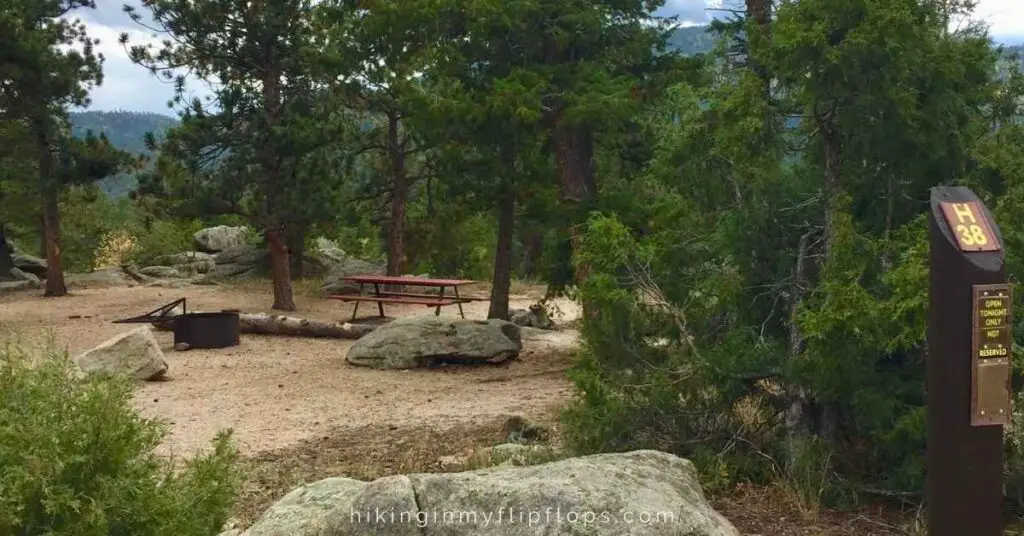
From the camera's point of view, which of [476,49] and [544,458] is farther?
[476,49]

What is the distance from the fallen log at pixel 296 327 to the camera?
13.9 metres

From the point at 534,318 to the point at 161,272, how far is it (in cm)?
1290

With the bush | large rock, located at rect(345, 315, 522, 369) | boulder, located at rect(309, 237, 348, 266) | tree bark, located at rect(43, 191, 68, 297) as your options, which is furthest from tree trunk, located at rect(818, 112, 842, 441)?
boulder, located at rect(309, 237, 348, 266)

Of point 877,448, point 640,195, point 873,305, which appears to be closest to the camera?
point 873,305

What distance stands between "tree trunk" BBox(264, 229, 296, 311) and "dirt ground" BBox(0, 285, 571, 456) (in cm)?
271

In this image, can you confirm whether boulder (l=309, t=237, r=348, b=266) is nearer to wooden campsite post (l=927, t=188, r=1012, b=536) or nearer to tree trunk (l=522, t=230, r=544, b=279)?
tree trunk (l=522, t=230, r=544, b=279)

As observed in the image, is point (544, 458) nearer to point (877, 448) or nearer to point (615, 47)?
point (877, 448)

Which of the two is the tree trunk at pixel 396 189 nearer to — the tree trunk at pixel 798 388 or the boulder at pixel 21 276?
the boulder at pixel 21 276

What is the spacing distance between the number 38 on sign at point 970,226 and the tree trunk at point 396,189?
14.9 meters

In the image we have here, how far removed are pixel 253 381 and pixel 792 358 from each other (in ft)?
22.5

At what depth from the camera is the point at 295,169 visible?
15461mm

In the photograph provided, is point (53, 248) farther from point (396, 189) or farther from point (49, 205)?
point (396, 189)

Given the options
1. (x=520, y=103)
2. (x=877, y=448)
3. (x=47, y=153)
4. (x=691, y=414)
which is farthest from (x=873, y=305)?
(x=47, y=153)

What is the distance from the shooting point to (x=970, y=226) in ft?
12.6
